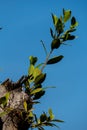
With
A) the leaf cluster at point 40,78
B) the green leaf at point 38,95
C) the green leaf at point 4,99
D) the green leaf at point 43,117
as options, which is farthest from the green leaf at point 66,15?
the green leaf at point 4,99

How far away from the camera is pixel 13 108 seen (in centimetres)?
161

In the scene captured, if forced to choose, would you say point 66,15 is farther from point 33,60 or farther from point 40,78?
point 40,78

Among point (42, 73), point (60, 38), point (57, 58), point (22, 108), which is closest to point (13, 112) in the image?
point (22, 108)

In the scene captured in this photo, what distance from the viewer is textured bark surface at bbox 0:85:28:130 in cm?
155

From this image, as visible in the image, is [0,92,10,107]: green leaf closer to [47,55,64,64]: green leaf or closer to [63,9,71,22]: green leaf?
[47,55,64,64]: green leaf

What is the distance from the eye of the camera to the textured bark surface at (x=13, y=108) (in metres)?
1.55

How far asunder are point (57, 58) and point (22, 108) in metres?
0.58

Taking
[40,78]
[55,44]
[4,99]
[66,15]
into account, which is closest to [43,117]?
[40,78]

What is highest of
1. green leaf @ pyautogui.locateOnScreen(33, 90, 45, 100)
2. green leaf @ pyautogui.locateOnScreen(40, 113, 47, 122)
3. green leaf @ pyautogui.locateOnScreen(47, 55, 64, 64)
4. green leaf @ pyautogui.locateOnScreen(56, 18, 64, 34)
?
green leaf @ pyautogui.locateOnScreen(56, 18, 64, 34)

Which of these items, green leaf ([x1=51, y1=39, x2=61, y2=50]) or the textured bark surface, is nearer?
the textured bark surface

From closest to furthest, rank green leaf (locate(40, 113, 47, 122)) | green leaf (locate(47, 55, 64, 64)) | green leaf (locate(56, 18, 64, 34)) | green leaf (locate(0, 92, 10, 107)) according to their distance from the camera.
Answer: green leaf (locate(0, 92, 10, 107)), green leaf (locate(40, 113, 47, 122)), green leaf (locate(47, 55, 64, 64)), green leaf (locate(56, 18, 64, 34))

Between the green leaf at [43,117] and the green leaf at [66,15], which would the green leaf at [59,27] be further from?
the green leaf at [43,117]

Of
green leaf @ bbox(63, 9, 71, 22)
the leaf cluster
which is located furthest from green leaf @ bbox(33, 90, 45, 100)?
green leaf @ bbox(63, 9, 71, 22)

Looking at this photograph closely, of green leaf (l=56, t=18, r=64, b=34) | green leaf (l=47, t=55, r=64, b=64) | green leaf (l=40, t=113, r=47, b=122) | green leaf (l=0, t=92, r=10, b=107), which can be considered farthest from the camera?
green leaf (l=56, t=18, r=64, b=34)
